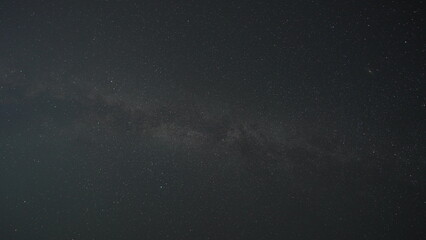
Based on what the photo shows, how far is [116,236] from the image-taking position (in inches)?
838

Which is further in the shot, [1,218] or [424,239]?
[1,218]

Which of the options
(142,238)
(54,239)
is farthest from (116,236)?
(54,239)

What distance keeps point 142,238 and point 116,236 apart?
1533mm

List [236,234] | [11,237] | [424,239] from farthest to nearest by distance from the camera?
1. [11,237]
2. [236,234]
3. [424,239]

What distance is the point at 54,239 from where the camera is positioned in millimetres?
20453

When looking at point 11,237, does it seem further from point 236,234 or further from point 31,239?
point 236,234

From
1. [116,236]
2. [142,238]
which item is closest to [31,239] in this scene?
[116,236]

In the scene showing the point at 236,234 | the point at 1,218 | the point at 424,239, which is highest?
the point at 424,239

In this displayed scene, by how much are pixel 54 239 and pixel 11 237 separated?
11.0ft

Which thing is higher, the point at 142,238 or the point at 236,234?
the point at 236,234

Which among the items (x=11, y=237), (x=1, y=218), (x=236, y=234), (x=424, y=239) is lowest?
(x=11, y=237)

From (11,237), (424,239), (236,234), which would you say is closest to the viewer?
(424,239)

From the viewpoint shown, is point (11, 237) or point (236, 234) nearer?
point (236, 234)

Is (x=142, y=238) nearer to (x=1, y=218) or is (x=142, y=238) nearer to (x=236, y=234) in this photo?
(x=236, y=234)
